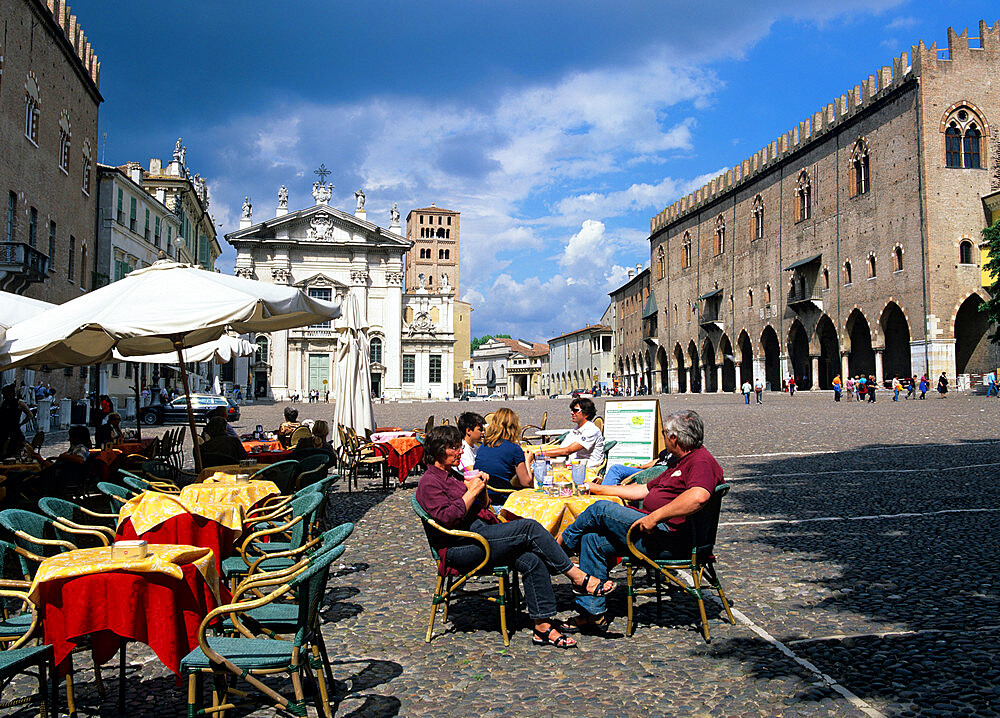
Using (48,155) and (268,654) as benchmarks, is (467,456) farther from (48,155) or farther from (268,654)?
(48,155)

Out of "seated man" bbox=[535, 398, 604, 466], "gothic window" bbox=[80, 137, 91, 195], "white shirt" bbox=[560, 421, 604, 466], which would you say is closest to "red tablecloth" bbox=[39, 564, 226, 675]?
"seated man" bbox=[535, 398, 604, 466]

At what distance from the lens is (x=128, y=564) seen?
3.02 m

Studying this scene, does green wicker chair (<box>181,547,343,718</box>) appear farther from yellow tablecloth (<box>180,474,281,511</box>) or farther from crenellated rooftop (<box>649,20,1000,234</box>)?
crenellated rooftop (<box>649,20,1000,234</box>)

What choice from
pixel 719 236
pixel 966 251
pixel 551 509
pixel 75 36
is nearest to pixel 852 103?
pixel 966 251

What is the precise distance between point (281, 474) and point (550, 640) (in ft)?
10.7

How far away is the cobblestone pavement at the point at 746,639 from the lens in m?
3.34

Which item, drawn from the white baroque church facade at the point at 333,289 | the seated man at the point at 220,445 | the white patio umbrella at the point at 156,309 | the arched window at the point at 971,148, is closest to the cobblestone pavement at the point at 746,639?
the seated man at the point at 220,445

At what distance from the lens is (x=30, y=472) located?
20.7ft

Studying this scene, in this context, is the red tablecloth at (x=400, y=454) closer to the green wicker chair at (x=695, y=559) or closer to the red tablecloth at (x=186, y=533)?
the red tablecloth at (x=186, y=533)

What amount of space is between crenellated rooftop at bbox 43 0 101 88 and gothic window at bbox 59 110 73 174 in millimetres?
2352

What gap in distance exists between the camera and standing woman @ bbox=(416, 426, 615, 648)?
13.6ft

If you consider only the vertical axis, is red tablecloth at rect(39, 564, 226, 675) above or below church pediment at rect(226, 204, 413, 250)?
below

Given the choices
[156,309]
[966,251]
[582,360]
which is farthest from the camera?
[582,360]

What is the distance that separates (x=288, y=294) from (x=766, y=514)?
17.0 ft
